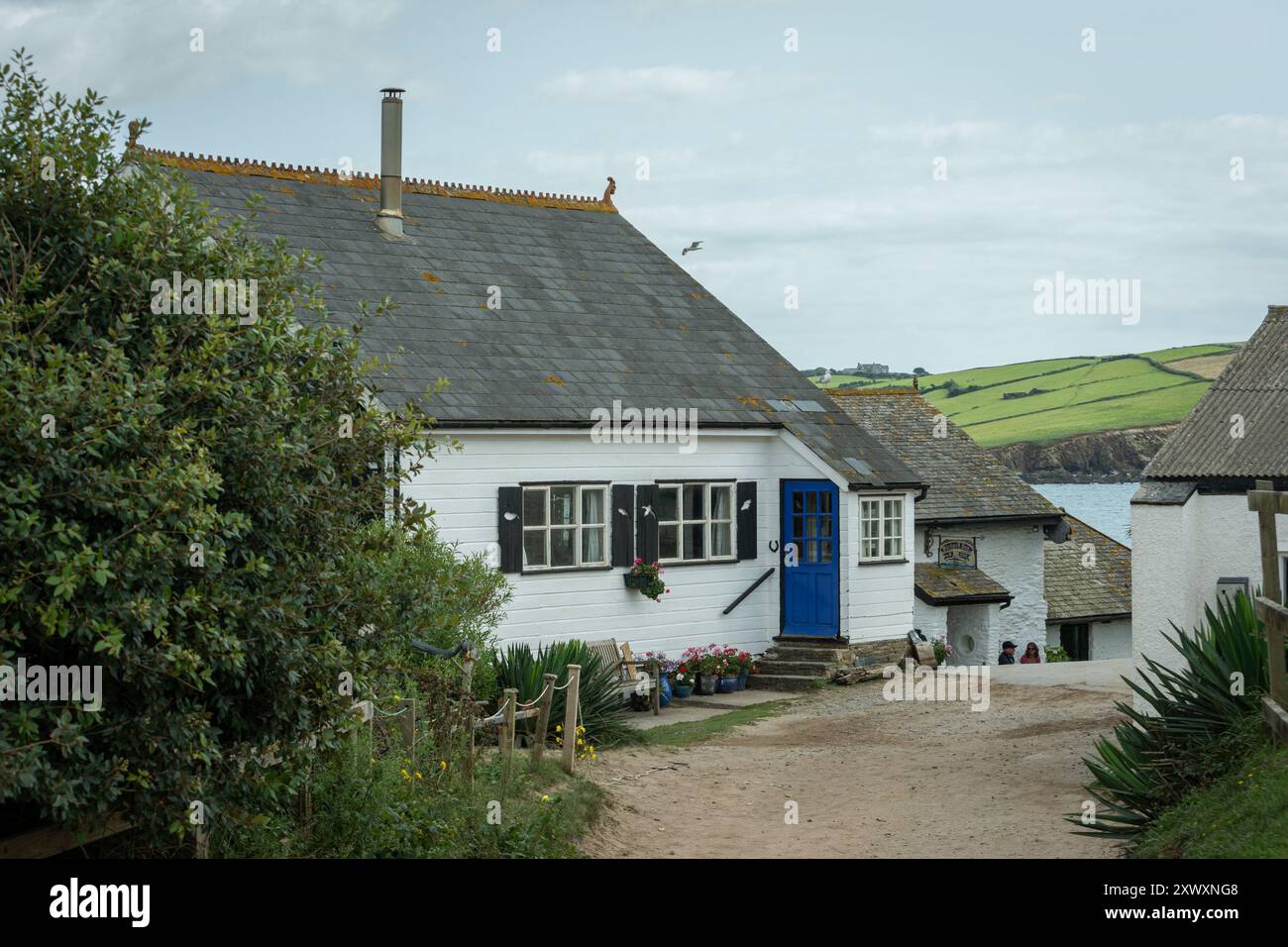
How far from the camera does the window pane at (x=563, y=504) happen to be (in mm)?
19641

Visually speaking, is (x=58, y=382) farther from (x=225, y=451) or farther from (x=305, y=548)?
(x=305, y=548)

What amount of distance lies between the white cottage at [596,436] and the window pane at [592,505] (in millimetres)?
30

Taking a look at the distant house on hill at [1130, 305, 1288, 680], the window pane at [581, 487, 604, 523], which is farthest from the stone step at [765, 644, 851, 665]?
the distant house on hill at [1130, 305, 1288, 680]

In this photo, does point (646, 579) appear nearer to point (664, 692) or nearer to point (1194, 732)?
point (664, 692)

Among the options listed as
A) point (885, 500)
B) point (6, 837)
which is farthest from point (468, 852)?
point (885, 500)

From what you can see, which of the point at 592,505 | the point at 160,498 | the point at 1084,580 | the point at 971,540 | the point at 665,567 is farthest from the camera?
the point at 1084,580

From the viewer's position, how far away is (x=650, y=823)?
38.3 feet

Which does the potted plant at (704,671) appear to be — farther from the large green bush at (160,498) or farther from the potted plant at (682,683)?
the large green bush at (160,498)

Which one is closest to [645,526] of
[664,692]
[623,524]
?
[623,524]

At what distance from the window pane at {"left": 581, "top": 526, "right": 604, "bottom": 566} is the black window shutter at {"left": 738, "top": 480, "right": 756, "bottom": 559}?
2331 mm

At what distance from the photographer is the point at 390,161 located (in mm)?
21781

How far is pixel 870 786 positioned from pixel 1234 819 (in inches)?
196

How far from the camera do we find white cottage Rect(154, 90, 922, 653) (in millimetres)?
19078

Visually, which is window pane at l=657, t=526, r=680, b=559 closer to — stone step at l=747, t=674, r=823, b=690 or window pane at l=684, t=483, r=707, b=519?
window pane at l=684, t=483, r=707, b=519
